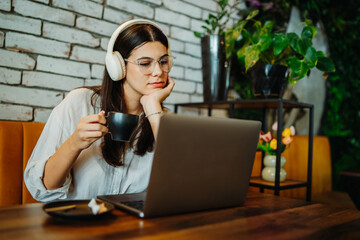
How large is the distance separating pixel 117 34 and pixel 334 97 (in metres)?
2.58

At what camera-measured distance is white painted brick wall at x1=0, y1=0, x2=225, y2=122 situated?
61.0 inches

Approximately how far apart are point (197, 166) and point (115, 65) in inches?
26.6

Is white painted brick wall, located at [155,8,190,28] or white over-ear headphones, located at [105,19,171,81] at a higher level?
white painted brick wall, located at [155,8,190,28]

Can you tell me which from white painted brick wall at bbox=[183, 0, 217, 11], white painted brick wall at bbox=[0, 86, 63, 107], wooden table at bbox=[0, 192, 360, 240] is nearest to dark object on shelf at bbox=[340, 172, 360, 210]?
wooden table at bbox=[0, 192, 360, 240]

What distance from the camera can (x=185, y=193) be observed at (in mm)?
748

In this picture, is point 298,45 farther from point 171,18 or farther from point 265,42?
point 171,18

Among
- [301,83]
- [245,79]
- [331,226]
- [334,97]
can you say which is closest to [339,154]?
[334,97]

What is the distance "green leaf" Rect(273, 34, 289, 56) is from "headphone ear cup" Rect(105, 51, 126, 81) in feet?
3.40

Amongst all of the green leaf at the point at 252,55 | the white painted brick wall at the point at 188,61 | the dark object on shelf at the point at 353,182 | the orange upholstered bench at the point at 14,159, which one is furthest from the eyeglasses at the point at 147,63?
the dark object on shelf at the point at 353,182

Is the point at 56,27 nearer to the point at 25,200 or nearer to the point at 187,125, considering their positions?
the point at 25,200

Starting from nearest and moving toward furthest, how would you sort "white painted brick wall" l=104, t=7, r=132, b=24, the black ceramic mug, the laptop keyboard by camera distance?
the laptop keyboard → the black ceramic mug → "white painted brick wall" l=104, t=7, r=132, b=24

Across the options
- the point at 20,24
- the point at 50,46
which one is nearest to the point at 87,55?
the point at 50,46

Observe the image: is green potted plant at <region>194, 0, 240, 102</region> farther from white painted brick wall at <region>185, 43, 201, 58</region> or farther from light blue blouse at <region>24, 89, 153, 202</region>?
light blue blouse at <region>24, 89, 153, 202</region>

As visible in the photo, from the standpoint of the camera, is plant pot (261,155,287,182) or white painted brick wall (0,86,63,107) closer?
white painted brick wall (0,86,63,107)
